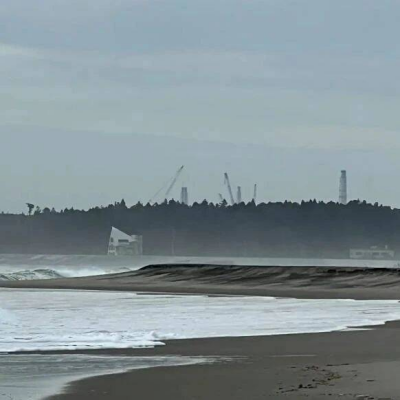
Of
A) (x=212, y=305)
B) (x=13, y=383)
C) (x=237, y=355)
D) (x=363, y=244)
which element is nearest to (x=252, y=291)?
(x=212, y=305)

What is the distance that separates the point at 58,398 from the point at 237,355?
5.37m

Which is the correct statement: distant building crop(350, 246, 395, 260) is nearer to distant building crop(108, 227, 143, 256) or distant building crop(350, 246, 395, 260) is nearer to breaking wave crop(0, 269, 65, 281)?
distant building crop(108, 227, 143, 256)

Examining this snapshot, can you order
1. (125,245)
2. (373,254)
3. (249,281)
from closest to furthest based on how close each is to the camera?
1. (249,281)
2. (373,254)
3. (125,245)

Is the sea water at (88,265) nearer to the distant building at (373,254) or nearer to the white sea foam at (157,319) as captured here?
the distant building at (373,254)

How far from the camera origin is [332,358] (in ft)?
58.6

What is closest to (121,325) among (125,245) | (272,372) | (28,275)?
(272,372)

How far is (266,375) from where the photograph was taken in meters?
15.6

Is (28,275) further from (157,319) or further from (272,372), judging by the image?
(272,372)

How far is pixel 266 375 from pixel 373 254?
167085 mm

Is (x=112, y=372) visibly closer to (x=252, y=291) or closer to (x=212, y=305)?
(x=212, y=305)

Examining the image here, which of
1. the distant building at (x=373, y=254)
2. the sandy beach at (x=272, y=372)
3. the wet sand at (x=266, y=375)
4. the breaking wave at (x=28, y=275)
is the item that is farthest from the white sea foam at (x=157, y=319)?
the distant building at (x=373, y=254)

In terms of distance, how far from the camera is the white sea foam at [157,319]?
21.4 meters

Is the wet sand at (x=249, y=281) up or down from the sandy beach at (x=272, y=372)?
up

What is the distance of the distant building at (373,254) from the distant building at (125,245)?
35414mm
